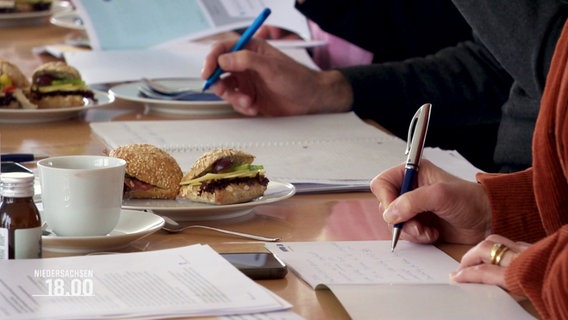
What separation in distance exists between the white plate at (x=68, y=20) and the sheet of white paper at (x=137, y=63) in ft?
1.33

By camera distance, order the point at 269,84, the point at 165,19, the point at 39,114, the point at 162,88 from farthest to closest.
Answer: the point at 165,19 → the point at 162,88 → the point at 269,84 → the point at 39,114

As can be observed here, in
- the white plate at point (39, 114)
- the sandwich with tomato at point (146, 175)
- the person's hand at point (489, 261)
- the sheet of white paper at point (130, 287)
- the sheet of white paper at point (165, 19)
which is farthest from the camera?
the sheet of white paper at point (165, 19)

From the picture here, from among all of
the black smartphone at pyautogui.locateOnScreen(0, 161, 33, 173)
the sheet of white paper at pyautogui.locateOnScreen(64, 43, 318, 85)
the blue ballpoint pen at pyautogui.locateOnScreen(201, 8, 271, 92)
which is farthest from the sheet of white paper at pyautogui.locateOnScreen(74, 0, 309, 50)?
the black smartphone at pyautogui.locateOnScreen(0, 161, 33, 173)

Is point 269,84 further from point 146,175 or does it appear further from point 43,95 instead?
point 146,175

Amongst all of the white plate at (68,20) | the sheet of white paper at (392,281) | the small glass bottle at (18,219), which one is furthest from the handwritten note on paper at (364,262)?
the white plate at (68,20)

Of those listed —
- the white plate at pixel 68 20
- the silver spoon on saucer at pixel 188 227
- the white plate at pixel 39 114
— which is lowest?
the white plate at pixel 39 114

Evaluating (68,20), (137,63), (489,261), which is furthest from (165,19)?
(489,261)

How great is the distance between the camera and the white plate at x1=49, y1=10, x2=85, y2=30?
2625 millimetres

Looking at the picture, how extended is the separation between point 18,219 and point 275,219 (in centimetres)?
33

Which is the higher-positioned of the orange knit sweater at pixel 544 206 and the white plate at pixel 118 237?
the orange knit sweater at pixel 544 206

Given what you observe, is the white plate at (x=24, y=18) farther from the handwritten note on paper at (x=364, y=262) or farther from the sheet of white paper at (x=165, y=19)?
the handwritten note on paper at (x=364, y=262)

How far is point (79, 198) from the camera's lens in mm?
979

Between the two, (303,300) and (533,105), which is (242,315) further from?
(533,105)

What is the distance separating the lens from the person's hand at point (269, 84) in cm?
171
